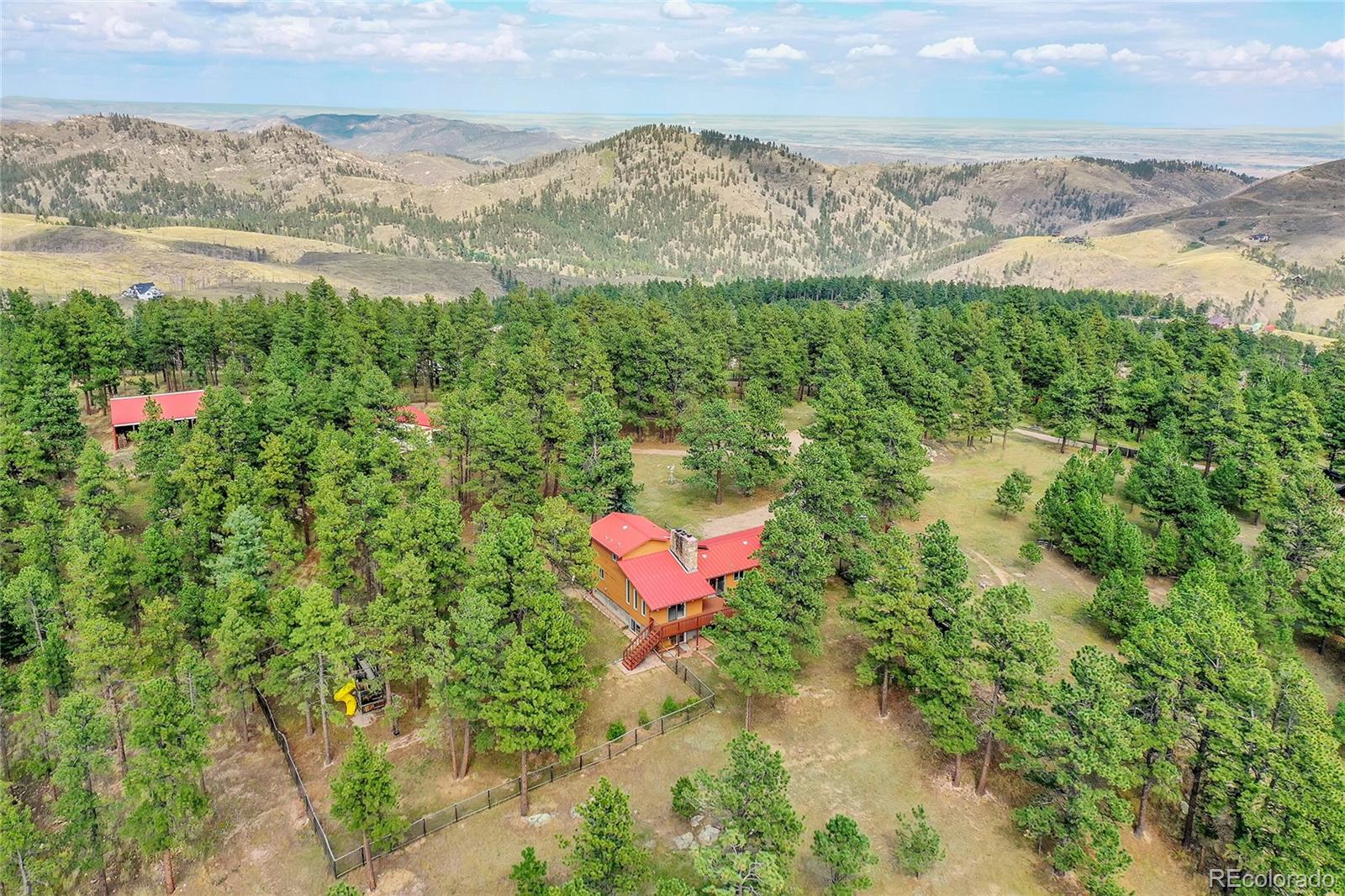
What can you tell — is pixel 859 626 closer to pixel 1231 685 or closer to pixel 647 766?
pixel 647 766

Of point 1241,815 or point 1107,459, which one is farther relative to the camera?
point 1107,459

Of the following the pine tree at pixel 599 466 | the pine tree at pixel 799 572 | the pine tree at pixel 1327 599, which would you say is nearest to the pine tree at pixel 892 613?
the pine tree at pixel 799 572

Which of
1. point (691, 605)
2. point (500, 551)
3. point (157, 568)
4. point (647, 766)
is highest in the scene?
point (500, 551)

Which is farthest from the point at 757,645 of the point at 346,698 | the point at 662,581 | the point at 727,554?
the point at 346,698

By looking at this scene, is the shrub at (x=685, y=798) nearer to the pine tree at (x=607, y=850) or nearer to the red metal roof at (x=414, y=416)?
the pine tree at (x=607, y=850)

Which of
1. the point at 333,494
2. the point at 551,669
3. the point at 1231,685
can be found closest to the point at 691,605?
the point at 551,669

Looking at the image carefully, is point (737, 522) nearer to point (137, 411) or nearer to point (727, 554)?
point (727, 554)

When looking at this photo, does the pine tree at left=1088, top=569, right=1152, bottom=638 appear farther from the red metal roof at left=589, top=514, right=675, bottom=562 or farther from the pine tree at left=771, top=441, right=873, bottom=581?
the red metal roof at left=589, top=514, right=675, bottom=562
